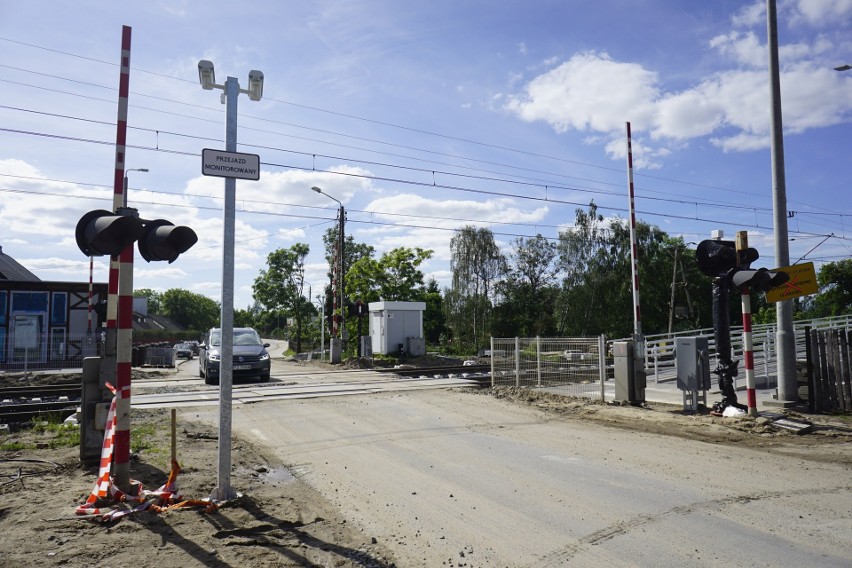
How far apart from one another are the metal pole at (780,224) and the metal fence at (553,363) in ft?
10.6

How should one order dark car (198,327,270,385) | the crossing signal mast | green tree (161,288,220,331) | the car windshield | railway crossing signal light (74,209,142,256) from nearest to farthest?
1. railway crossing signal light (74,209,142,256)
2. the crossing signal mast
3. dark car (198,327,270,385)
4. the car windshield
5. green tree (161,288,220,331)

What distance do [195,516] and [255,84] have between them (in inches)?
160

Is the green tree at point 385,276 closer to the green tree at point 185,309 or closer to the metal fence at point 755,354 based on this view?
the metal fence at point 755,354

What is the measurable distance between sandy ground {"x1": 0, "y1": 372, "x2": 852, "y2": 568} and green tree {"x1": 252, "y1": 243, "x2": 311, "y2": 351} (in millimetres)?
49801

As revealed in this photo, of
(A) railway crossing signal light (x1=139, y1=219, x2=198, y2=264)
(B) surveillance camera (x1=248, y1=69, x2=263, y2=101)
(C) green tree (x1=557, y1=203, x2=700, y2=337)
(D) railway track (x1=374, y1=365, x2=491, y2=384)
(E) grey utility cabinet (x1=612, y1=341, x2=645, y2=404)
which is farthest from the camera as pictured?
A: (C) green tree (x1=557, y1=203, x2=700, y2=337)

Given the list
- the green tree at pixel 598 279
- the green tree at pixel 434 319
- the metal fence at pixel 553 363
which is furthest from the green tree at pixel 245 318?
the metal fence at pixel 553 363

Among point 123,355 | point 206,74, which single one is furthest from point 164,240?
point 206,74

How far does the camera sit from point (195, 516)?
17.5 feet

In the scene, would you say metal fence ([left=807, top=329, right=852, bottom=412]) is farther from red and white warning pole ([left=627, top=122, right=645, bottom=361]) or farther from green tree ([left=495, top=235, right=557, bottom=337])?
green tree ([left=495, top=235, right=557, bottom=337])

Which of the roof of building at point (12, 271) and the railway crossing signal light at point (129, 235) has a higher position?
the roof of building at point (12, 271)

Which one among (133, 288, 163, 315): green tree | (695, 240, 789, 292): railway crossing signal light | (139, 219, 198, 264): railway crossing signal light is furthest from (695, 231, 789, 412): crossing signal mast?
(133, 288, 163, 315): green tree

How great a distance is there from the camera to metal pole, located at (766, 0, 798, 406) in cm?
1123

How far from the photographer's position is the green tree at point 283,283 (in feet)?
192

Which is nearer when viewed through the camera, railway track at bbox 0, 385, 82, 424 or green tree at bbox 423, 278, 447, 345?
railway track at bbox 0, 385, 82, 424
